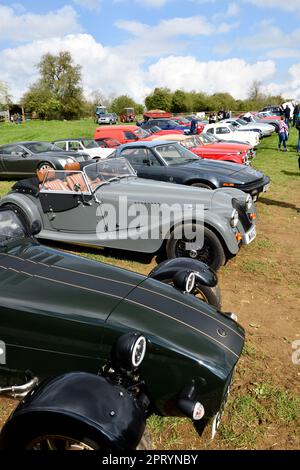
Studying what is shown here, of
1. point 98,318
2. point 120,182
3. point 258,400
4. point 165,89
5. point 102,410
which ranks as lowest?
point 258,400

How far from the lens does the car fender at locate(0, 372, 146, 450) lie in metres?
1.99

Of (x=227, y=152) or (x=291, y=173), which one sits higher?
(x=227, y=152)

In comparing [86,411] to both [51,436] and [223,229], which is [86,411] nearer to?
[51,436]

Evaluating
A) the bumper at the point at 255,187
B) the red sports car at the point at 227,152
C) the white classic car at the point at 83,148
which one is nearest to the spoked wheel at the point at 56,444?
the bumper at the point at 255,187

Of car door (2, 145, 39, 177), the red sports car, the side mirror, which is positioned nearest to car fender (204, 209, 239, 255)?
the side mirror

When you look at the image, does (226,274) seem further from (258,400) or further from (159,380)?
(159,380)

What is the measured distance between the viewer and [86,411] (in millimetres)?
2020

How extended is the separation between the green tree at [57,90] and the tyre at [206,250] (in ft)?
188

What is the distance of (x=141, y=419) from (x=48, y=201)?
4681 mm

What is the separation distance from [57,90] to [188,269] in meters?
63.4

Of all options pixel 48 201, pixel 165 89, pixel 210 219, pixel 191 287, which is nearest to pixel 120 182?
pixel 48 201

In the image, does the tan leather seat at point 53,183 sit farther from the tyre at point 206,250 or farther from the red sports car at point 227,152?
the red sports car at point 227,152

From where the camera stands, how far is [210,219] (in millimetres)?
5434

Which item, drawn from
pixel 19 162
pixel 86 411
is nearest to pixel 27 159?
pixel 19 162
